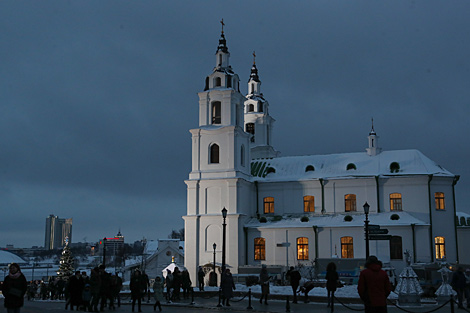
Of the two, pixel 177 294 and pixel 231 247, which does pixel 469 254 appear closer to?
pixel 231 247

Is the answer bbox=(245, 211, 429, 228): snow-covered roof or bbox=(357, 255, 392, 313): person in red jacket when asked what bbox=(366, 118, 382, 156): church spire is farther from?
bbox=(357, 255, 392, 313): person in red jacket

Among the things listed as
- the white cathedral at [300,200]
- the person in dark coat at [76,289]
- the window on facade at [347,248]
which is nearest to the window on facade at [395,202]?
the white cathedral at [300,200]

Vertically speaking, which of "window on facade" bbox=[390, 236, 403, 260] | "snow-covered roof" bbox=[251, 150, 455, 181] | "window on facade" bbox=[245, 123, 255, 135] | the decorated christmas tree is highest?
"window on facade" bbox=[245, 123, 255, 135]

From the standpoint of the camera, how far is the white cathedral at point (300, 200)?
46.2m

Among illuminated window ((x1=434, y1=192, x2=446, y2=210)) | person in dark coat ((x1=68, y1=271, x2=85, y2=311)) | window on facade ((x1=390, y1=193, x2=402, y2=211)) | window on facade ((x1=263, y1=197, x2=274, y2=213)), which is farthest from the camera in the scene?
window on facade ((x1=263, y1=197, x2=274, y2=213))

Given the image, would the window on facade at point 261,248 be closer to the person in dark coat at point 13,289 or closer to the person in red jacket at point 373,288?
the person in dark coat at point 13,289

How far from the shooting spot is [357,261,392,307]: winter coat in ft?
38.0

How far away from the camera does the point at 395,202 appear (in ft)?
158

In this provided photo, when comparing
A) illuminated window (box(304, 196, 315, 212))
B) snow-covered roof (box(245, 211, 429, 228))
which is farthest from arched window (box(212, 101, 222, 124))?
illuminated window (box(304, 196, 315, 212))

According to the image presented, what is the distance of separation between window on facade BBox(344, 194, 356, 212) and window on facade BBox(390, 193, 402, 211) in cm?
328

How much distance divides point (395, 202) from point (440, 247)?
17.2 ft

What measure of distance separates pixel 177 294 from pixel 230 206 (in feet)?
69.0

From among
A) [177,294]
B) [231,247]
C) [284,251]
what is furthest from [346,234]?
[177,294]

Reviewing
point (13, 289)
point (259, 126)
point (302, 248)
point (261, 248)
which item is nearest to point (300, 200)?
point (302, 248)
